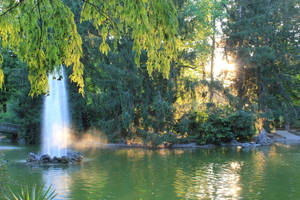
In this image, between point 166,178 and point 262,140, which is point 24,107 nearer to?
point 262,140

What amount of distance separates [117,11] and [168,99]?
2128 centimetres

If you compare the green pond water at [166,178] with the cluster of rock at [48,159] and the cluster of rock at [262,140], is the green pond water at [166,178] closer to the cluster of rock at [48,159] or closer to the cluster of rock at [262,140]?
the cluster of rock at [48,159]

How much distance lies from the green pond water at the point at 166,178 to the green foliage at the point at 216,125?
743 centimetres

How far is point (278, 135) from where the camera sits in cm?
3403

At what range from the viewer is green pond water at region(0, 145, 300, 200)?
10750 mm

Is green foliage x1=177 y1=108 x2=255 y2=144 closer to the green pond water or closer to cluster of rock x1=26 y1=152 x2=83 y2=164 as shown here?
the green pond water

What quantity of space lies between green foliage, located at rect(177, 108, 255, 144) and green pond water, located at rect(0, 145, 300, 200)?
7433mm

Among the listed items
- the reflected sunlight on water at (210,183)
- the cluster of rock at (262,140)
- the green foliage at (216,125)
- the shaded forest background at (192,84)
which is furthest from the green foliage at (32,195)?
the cluster of rock at (262,140)

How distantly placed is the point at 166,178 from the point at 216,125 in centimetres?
1414

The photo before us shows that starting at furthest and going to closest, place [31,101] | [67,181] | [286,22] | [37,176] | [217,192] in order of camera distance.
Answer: [286,22], [31,101], [37,176], [67,181], [217,192]

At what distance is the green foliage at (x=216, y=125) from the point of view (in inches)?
1029

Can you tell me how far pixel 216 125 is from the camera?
26719 mm

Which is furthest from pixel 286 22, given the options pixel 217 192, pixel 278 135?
pixel 217 192

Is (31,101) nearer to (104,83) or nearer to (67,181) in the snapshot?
(104,83)
